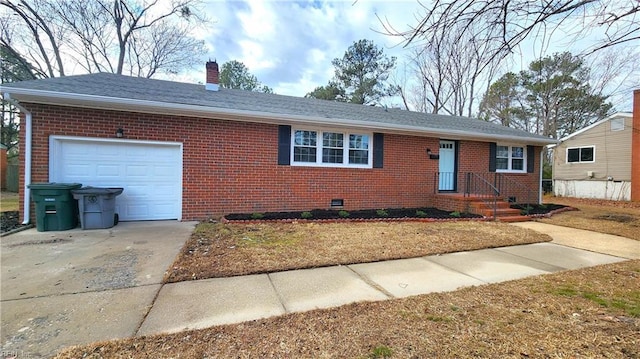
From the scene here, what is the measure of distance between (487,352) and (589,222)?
8561mm

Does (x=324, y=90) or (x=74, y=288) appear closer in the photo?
(x=74, y=288)

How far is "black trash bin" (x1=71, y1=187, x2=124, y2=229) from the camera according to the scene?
578cm

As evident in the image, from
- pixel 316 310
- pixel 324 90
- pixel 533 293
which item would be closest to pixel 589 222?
pixel 533 293

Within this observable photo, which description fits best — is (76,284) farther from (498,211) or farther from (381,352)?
(498,211)

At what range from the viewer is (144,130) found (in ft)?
22.2

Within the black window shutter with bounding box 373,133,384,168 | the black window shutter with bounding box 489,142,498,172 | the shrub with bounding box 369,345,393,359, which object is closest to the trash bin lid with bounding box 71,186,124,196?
the shrub with bounding box 369,345,393,359

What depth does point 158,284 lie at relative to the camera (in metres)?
3.29

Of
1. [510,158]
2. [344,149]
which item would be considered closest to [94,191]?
[344,149]

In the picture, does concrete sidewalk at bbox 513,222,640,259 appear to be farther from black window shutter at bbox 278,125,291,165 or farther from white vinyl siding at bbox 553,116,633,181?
white vinyl siding at bbox 553,116,633,181

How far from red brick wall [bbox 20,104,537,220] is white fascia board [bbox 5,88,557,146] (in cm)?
19

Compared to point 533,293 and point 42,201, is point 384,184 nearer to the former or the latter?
point 533,293

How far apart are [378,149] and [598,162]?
14.7 meters

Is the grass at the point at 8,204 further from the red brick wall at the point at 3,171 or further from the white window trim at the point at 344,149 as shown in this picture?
the white window trim at the point at 344,149

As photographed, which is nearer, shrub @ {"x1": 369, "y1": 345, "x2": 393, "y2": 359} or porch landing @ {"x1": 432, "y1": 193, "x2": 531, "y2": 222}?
shrub @ {"x1": 369, "y1": 345, "x2": 393, "y2": 359}
